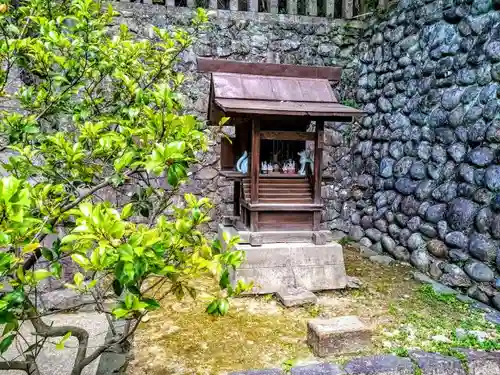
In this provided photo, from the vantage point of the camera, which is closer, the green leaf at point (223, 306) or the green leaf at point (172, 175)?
the green leaf at point (172, 175)

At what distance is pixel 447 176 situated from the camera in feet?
13.6

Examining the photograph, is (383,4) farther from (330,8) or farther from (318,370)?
(318,370)

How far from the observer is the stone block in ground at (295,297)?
3.44 m

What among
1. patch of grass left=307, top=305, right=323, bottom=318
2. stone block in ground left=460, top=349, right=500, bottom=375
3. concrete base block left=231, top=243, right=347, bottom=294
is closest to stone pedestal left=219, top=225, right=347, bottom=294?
concrete base block left=231, top=243, right=347, bottom=294

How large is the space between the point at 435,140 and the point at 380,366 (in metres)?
2.86

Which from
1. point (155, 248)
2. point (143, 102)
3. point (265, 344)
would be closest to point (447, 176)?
point (265, 344)

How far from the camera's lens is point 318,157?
12.8 feet

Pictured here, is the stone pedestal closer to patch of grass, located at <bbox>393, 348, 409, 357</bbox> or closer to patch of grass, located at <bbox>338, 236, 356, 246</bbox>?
patch of grass, located at <bbox>393, 348, 409, 357</bbox>

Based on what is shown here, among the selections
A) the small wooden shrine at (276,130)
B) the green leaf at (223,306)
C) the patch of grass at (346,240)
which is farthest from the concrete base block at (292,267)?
the green leaf at (223,306)

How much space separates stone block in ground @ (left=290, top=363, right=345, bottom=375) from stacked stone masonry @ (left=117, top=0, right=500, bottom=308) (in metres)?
1.96

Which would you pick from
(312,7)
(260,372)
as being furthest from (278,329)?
(312,7)

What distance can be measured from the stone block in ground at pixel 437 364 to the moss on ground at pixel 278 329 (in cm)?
14

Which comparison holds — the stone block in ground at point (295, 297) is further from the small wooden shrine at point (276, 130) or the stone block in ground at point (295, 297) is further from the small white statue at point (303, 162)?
the small white statue at point (303, 162)

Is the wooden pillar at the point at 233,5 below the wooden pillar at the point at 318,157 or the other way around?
the other way around
